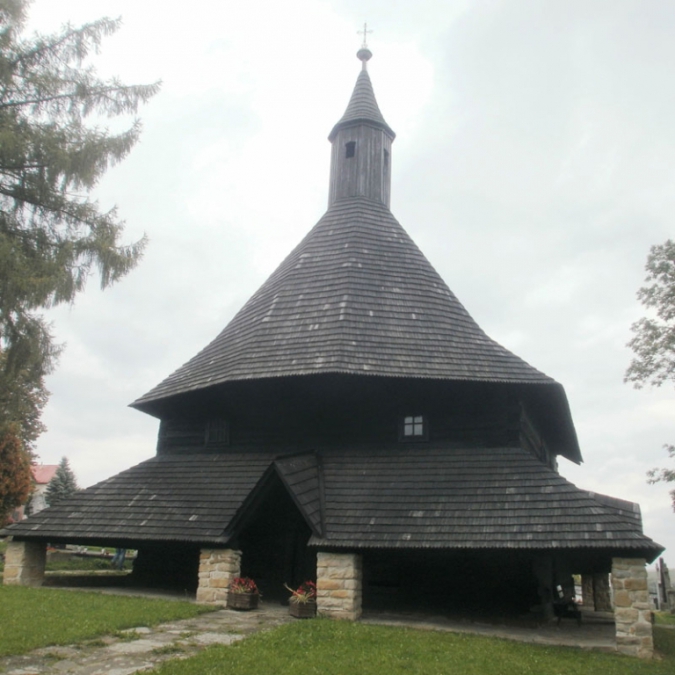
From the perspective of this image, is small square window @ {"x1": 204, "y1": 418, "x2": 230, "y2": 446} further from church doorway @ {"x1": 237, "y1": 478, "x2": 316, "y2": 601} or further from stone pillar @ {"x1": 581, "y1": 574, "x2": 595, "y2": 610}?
stone pillar @ {"x1": 581, "y1": 574, "x2": 595, "y2": 610}

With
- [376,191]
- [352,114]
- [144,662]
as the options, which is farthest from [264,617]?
[352,114]

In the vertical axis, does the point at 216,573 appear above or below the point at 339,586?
above

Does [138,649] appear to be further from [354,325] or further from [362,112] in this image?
[362,112]

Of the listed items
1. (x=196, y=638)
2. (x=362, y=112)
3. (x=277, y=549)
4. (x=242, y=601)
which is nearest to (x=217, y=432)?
(x=277, y=549)

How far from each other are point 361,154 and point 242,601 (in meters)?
11.3

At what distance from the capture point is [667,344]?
1752 cm

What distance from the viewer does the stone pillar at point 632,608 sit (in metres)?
8.23

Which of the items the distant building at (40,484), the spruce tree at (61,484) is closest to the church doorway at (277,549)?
the spruce tree at (61,484)

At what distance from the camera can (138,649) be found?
6.64 meters

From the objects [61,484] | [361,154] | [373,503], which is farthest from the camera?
[61,484]

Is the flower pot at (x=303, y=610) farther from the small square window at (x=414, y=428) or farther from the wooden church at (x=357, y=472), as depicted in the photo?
the small square window at (x=414, y=428)

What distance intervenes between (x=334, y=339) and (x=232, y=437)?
2.69m

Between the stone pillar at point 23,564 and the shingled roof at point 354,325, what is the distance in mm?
3238

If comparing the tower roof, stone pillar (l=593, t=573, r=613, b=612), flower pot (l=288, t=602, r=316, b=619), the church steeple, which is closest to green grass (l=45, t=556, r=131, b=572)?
flower pot (l=288, t=602, r=316, b=619)
